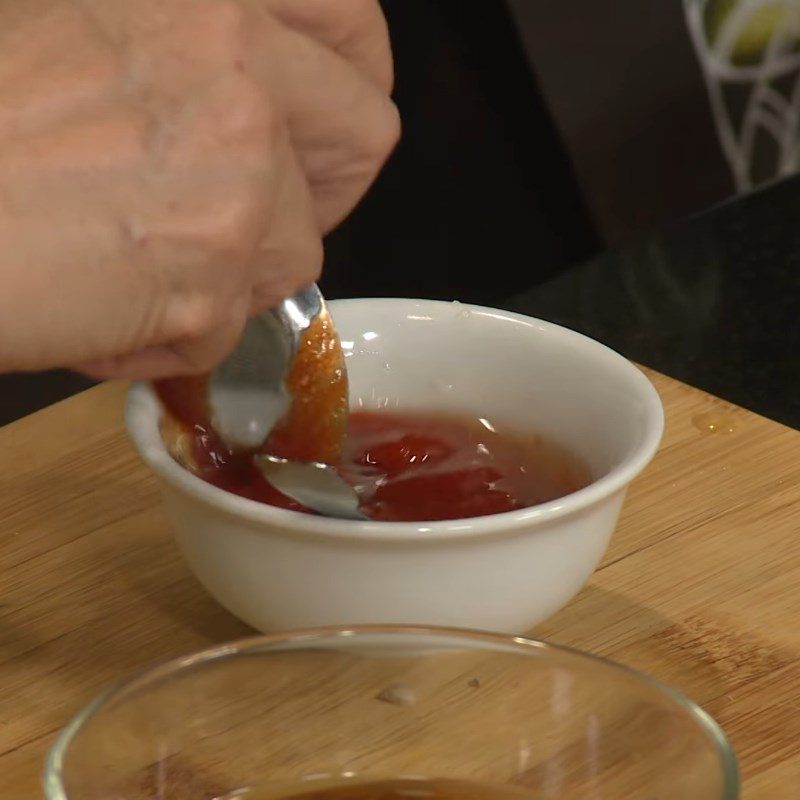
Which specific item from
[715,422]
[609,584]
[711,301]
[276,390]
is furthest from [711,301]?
[276,390]

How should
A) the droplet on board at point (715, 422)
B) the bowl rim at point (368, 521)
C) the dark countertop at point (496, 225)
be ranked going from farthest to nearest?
1. the dark countertop at point (496, 225)
2. the droplet on board at point (715, 422)
3. the bowl rim at point (368, 521)

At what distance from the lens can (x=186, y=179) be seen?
1.99 ft

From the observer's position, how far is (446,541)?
2.20ft

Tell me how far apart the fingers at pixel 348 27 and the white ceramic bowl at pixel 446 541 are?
190 millimetres

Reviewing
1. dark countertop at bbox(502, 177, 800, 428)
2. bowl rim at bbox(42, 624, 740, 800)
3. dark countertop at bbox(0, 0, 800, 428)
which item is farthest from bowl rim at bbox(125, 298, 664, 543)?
dark countertop at bbox(0, 0, 800, 428)

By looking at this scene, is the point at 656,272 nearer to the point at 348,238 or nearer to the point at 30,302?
the point at 348,238

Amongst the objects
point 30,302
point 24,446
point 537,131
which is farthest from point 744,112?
point 30,302

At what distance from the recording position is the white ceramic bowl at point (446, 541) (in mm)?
674

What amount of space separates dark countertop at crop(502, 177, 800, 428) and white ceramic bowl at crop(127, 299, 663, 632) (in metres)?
0.31

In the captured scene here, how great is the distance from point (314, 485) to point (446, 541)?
0.28ft

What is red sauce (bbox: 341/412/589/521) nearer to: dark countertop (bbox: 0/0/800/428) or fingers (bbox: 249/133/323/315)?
fingers (bbox: 249/133/323/315)

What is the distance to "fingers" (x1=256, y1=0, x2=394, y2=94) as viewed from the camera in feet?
2.28

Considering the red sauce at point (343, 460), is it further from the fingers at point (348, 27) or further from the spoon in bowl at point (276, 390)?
the fingers at point (348, 27)

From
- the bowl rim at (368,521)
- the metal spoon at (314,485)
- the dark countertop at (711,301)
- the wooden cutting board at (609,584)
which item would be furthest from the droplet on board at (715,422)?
the metal spoon at (314,485)
